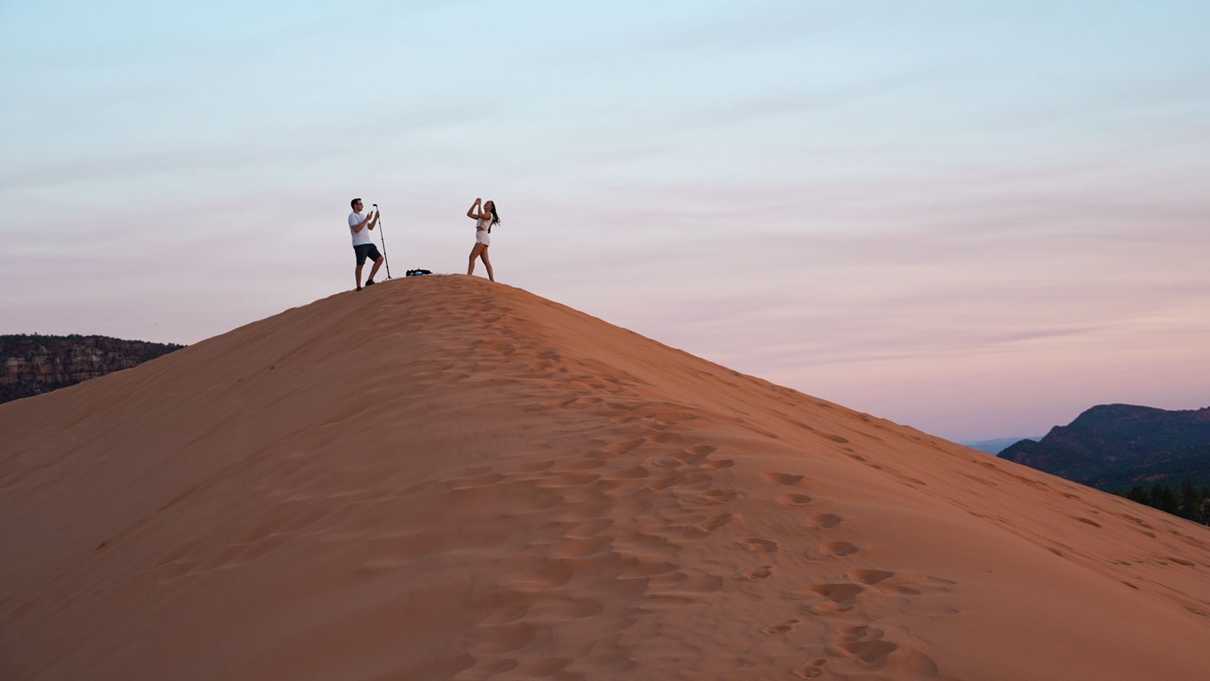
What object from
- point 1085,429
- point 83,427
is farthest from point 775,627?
point 1085,429

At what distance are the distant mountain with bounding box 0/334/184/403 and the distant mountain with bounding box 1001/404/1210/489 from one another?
95.5ft

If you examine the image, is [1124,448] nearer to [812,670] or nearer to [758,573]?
[758,573]

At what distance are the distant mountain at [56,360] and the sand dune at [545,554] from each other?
68.8 feet

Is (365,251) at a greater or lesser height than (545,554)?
greater

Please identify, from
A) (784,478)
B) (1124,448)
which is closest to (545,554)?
(784,478)

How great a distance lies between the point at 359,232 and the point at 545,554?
10.7 meters

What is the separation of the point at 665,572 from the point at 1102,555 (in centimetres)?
590

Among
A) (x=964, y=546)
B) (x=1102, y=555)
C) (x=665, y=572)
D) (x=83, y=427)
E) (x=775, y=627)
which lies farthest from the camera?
(x=83, y=427)

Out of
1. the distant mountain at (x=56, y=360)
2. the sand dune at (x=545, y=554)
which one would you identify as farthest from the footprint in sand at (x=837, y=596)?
the distant mountain at (x=56, y=360)

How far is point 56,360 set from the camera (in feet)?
103

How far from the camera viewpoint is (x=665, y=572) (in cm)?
498

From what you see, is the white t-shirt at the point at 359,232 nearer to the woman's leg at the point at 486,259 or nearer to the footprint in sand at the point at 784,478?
the woman's leg at the point at 486,259

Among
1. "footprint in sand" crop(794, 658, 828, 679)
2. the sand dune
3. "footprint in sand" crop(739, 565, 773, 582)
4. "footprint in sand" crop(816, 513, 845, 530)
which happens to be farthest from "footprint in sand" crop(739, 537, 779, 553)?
"footprint in sand" crop(794, 658, 828, 679)

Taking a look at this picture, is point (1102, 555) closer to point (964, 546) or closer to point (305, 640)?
point (964, 546)
